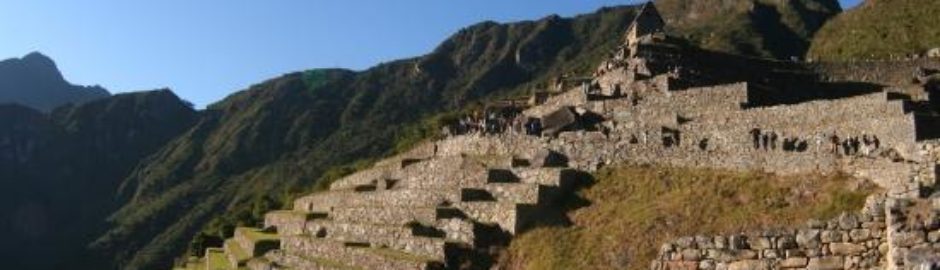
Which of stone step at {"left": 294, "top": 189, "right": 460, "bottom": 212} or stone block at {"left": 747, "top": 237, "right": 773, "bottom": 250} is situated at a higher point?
stone block at {"left": 747, "top": 237, "right": 773, "bottom": 250}

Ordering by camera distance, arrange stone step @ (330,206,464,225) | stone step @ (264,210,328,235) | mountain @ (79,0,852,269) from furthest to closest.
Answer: mountain @ (79,0,852,269), stone step @ (264,210,328,235), stone step @ (330,206,464,225)

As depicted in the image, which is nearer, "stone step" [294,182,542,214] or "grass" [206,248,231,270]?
"stone step" [294,182,542,214]

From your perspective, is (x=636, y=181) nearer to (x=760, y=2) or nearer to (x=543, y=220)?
(x=543, y=220)

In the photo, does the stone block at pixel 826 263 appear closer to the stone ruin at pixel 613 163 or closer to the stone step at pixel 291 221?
the stone ruin at pixel 613 163

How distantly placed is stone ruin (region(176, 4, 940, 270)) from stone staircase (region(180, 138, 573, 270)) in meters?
0.05

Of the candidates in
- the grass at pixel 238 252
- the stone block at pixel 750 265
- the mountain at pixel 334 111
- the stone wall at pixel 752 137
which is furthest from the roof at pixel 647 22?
the stone block at pixel 750 265

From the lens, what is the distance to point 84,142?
175375 millimetres

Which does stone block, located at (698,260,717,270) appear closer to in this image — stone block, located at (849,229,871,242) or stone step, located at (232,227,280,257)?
stone block, located at (849,229,871,242)

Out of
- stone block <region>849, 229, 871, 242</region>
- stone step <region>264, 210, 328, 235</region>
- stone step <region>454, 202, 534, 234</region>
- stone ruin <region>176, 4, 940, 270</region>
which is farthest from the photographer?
stone step <region>264, 210, 328, 235</region>

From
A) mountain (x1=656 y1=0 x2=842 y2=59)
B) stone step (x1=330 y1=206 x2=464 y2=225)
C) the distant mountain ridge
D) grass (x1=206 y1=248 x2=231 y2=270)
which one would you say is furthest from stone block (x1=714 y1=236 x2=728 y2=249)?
mountain (x1=656 y1=0 x2=842 y2=59)

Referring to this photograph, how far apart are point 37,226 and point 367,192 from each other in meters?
129

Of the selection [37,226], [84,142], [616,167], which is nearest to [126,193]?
[37,226]

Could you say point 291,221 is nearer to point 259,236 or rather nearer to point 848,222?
point 259,236

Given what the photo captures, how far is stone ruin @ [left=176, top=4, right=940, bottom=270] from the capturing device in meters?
17.8
